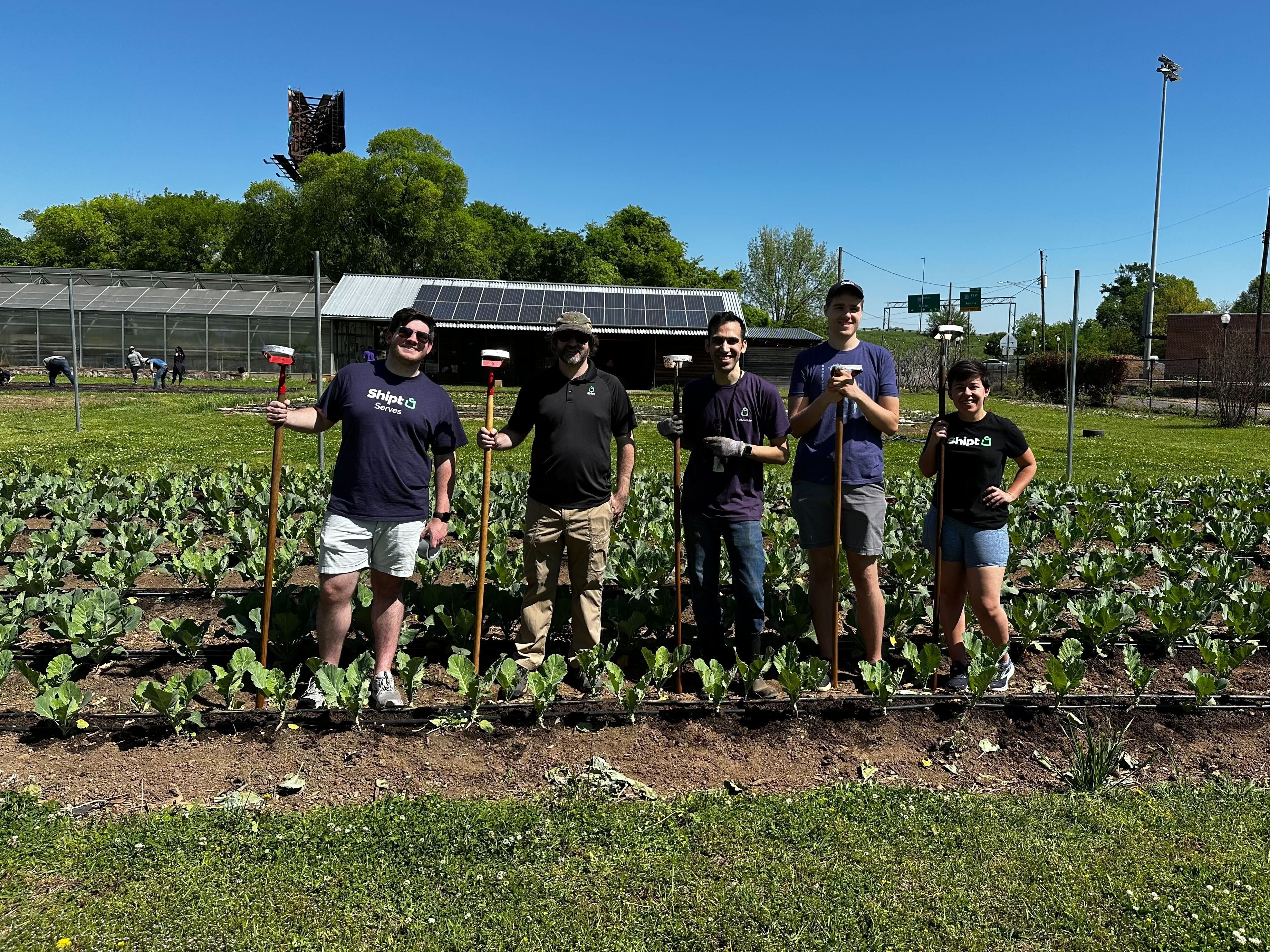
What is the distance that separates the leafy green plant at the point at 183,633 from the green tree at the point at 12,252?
64.9 meters

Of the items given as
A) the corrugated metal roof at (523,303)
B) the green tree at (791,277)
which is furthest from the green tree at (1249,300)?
the corrugated metal roof at (523,303)

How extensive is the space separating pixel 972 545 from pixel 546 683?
7.15ft

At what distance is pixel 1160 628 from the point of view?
5.11 m

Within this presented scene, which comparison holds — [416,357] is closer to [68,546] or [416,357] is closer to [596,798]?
[596,798]

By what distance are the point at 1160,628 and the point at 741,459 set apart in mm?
2833

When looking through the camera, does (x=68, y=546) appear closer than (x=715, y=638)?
No

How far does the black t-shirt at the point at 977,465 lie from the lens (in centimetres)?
429

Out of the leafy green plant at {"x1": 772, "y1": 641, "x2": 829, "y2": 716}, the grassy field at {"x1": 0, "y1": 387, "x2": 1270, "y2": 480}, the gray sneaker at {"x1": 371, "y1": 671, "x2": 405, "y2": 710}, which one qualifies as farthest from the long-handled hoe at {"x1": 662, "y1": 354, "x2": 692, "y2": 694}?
the grassy field at {"x1": 0, "y1": 387, "x2": 1270, "y2": 480}

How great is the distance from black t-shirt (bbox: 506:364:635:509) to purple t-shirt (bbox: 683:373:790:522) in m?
0.37

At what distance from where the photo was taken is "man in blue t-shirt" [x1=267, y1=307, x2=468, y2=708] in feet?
13.1

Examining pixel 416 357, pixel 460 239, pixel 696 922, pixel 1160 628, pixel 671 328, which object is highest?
pixel 460 239

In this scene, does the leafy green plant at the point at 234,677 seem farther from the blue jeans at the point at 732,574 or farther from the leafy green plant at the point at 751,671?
the leafy green plant at the point at 751,671

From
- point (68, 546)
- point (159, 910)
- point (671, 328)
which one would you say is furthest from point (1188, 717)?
point (671, 328)

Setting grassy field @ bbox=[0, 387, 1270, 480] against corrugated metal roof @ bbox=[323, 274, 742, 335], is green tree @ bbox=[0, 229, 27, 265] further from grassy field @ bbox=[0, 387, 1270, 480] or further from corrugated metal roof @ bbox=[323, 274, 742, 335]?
grassy field @ bbox=[0, 387, 1270, 480]
